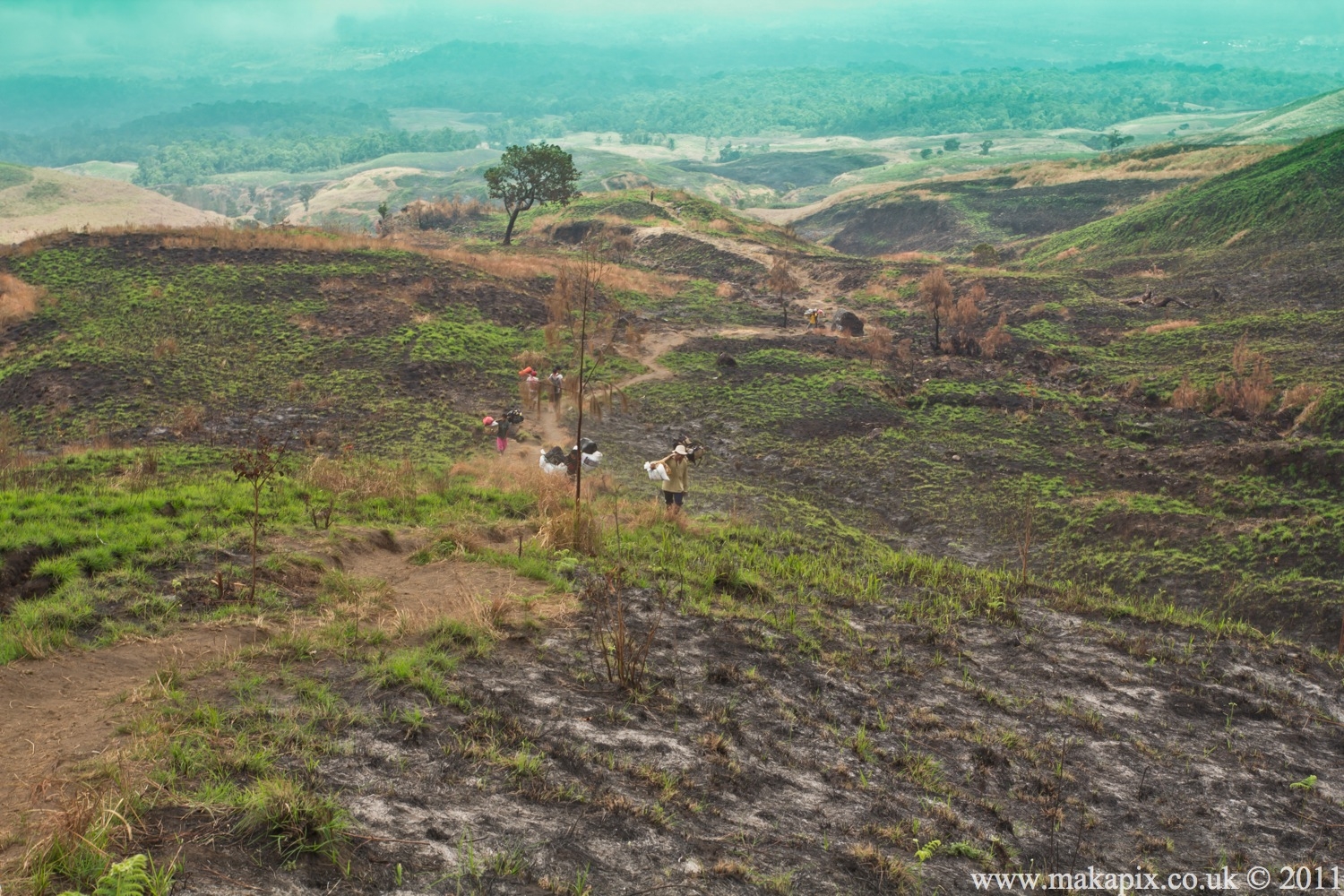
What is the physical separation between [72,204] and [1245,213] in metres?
96.5

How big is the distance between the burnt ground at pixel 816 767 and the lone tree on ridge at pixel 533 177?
3949 cm

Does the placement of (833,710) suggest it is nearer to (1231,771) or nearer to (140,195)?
(1231,771)

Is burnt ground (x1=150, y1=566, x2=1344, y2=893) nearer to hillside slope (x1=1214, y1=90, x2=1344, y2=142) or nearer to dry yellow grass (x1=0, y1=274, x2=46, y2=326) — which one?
dry yellow grass (x1=0, y1=274, x2=46, y2=326)

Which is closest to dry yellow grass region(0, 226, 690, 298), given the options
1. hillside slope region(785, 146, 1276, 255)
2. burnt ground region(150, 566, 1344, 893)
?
burnt ground region(150, 566, 1344, 893)

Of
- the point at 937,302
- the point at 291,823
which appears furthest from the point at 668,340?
the point at 291,823

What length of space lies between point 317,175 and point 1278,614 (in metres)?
207

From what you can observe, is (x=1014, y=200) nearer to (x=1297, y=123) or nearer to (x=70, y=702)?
(x=70, y=702)

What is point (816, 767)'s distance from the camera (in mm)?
6801

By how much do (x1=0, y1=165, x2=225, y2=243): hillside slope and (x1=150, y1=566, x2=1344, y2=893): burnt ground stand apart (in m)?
81.8

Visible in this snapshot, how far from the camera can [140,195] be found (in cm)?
9344

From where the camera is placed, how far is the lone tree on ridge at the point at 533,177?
4559cm

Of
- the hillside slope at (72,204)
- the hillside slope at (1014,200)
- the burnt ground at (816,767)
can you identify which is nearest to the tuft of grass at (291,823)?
the burnt ground at (816,767)

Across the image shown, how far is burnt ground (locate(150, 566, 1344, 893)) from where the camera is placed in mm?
5258

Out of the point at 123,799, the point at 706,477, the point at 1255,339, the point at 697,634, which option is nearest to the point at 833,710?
the point at 697,634
